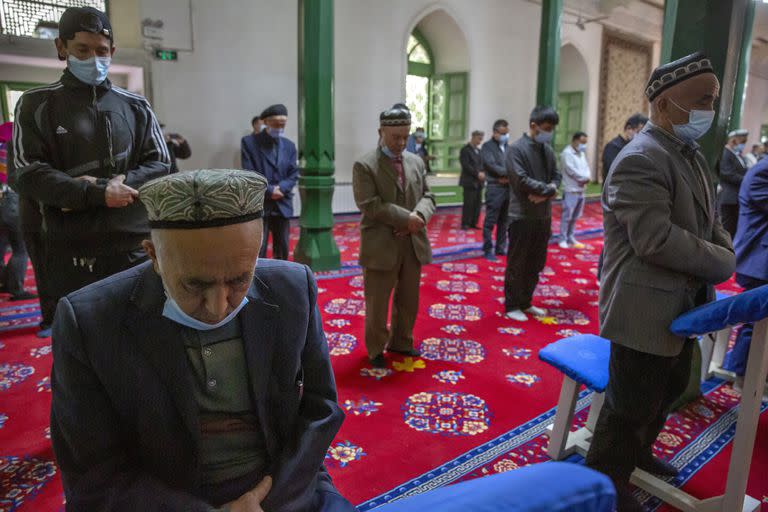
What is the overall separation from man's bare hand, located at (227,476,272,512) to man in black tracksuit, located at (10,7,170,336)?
1.22m

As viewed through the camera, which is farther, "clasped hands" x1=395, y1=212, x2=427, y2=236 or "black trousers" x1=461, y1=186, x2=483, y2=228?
"black trousers" x1=461, y1=186, x2=483, y2=228

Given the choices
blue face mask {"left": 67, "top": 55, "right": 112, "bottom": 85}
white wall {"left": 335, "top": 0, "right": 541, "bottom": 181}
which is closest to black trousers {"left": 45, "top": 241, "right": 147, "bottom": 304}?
blue face mask {"left": 67, "top": 55, "right": 112, "bottom": 85}

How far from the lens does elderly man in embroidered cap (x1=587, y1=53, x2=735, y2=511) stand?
1.55m

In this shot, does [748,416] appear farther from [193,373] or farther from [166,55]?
[166,55]

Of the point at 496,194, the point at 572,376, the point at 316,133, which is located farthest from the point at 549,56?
the point at 572,376

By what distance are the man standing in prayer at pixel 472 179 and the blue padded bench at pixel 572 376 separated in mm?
6063

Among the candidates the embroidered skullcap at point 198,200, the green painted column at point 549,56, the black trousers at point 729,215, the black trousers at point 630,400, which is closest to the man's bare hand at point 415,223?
the black trousers at point 630,400

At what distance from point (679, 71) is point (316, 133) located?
4.19m

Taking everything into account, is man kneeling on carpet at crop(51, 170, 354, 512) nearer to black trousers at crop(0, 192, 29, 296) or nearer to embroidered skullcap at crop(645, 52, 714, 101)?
embroidered skullcap at crop(645, 52, 714, 101)

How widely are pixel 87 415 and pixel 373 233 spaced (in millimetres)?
2184

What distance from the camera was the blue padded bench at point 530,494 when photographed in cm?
44

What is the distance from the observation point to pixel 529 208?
3.88 m

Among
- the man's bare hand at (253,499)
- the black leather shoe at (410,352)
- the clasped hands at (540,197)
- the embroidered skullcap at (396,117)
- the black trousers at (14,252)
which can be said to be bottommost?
the black leather shoe at (410,352)

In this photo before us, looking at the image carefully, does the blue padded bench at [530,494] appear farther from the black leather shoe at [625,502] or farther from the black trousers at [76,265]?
the black trousers at [76,265]
